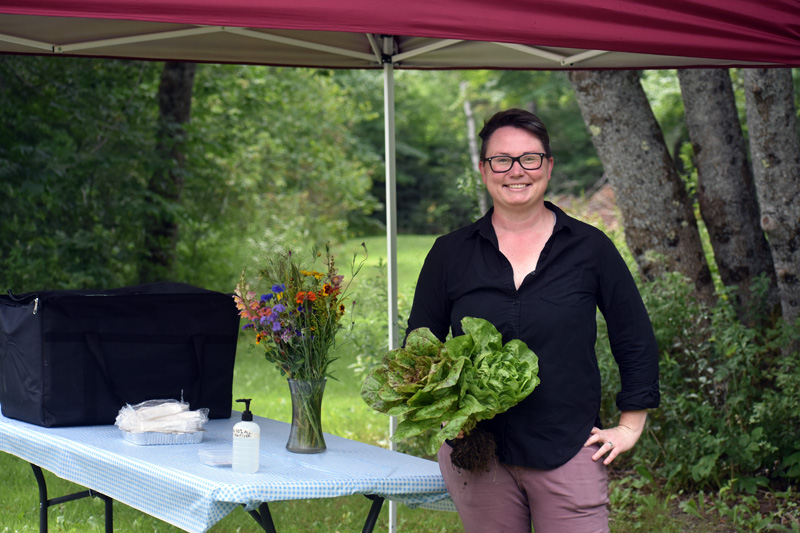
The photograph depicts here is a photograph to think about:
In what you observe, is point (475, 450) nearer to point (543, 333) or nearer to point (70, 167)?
point (543, 333)

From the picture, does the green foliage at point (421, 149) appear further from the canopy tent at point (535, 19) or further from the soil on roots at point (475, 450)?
the soil on roots at point (475, 450)

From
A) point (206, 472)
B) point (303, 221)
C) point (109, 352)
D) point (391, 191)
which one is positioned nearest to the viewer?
point (206, 472)

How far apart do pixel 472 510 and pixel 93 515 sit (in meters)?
2.87

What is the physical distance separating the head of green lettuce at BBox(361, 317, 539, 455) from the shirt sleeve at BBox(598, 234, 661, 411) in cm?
30

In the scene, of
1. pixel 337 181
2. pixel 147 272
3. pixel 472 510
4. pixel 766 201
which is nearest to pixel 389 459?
pixel 472 510

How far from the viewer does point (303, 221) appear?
56.3 feet

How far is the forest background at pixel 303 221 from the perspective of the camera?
15.2ft

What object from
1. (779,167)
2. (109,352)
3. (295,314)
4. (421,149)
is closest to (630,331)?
(295,314)

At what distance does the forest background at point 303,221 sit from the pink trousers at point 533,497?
0.94 m

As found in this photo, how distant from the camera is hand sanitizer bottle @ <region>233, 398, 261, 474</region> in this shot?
237cm

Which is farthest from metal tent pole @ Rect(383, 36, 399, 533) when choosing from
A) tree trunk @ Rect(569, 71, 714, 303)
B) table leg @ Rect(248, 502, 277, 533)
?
tree trunk @ Rect(569, 71, 714, 303)

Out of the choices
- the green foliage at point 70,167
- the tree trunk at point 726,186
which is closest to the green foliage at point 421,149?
the green foliage at point 70,167

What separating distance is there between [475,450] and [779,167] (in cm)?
318

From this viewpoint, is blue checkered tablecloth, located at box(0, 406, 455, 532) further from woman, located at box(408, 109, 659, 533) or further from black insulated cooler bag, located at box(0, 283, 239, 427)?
woman, located at box(408, 109, 659, 533)
